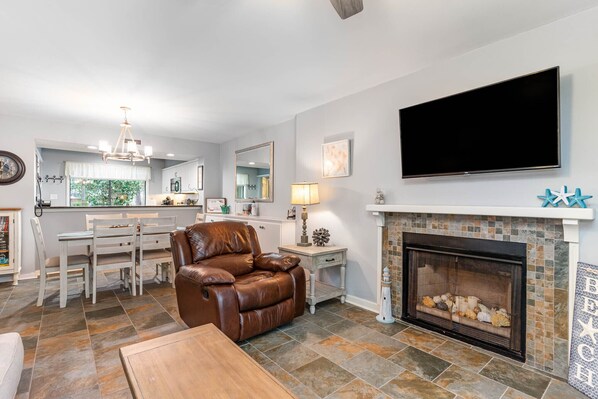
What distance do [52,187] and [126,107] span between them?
16.2ft

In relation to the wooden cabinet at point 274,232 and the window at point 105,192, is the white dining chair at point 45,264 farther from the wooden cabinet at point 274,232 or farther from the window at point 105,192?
the window at point 105,192

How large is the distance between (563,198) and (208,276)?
8.37 feet

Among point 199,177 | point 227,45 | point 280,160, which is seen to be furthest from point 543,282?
point 199,177

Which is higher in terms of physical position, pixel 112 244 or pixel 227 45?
pixel 227 45

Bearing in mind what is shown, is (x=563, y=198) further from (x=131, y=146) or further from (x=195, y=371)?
(x=131, y=146)

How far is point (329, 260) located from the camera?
3.30 m

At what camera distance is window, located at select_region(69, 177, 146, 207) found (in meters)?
7.52

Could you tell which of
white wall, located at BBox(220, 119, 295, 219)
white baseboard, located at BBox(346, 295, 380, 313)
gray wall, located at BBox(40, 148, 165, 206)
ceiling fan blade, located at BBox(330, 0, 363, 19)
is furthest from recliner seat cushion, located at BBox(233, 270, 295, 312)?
gray wall, located at BBox(40, 148, 165, 206)

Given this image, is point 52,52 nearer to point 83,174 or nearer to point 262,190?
point 262,190

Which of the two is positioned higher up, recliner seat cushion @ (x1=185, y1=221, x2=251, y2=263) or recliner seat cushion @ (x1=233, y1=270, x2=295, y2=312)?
recliner seat cushion @ (x1=185, y1=221, x2=251, y2=263)

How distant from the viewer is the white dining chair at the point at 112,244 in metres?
3.46

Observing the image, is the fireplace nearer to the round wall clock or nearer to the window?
the round wall clock

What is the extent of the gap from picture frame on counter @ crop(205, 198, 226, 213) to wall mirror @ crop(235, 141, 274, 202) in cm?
52

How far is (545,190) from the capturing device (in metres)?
2.10
